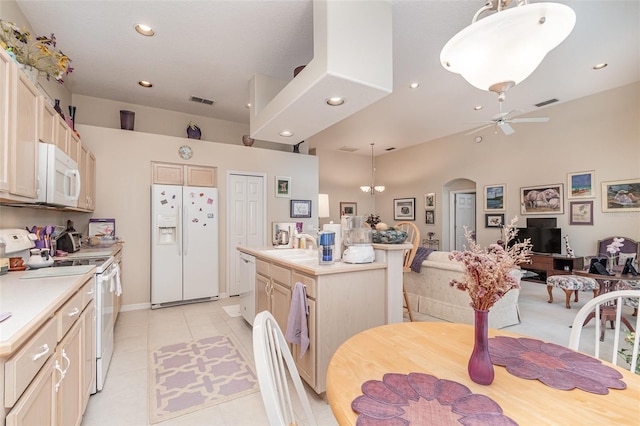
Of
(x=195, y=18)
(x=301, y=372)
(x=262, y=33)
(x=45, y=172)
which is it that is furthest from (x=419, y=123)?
(x=45, y=172)

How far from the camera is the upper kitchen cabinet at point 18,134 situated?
1573 millimetres

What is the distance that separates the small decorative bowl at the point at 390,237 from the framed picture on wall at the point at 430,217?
539 centimetres

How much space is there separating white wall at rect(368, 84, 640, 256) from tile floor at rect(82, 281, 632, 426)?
132 cm

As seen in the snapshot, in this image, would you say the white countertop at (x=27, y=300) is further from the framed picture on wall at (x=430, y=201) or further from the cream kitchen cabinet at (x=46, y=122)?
the framed picture on wall at (x=430, y=201)

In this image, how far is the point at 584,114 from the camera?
15.9 ft

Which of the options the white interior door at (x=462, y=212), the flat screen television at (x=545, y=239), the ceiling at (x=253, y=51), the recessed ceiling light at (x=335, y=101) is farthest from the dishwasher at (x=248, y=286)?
the white interior door at (x=462, y=212)

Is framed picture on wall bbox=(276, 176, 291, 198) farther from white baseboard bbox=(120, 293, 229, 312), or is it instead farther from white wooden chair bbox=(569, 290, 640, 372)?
white wooden chair bbox=(569, 290, 640, 372)

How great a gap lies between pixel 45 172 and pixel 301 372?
234cm

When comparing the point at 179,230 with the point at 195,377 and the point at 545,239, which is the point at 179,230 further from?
the point at 545,239

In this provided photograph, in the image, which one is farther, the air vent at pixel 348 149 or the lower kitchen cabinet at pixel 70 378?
the air vent at pixel 348 149

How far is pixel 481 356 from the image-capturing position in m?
0.95

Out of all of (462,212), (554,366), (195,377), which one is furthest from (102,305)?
(462,212)

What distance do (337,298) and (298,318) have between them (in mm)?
316

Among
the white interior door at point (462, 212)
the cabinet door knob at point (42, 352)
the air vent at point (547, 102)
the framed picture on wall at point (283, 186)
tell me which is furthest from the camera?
the white interior door at point (462, 212)
